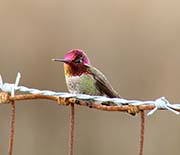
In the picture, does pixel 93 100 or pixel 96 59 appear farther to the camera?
pixel 96 59

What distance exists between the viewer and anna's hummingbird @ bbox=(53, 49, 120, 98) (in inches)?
31.0

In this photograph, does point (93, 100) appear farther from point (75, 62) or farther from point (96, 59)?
point (96, 59)

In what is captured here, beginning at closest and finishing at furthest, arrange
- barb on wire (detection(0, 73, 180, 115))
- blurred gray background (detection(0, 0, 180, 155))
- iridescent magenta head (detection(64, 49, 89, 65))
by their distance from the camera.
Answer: barb on wire (detection(0, 73, 180, 115)), iridescent magenta head (detection(64, 49, 89, 65)), blurred gray background (detection(0, 0, 180, 155))

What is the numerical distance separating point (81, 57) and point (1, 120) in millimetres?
1671

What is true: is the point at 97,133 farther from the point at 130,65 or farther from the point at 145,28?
the point at 145,28

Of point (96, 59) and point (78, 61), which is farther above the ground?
point (96, 59)

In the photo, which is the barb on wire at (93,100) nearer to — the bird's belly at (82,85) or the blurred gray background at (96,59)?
the bird's belly at (82,85)

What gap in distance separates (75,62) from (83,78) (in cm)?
6

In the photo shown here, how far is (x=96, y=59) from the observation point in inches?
90.6

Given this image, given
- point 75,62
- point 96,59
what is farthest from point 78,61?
point 96,59

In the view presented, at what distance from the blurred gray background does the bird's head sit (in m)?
1.44

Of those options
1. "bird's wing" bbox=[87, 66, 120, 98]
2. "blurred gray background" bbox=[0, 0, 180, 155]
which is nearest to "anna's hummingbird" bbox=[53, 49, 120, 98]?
"bird's wing" bbox=[87, 66, 120, 98]

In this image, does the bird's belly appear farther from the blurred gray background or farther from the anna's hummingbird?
the blurred gray background

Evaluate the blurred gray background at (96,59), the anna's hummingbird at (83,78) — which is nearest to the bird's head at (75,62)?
the anna's hummingbird at (83,78)
